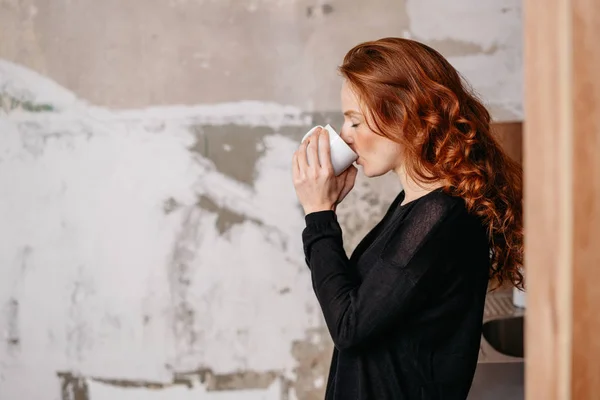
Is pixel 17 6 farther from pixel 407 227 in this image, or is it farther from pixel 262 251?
pixel 407 227

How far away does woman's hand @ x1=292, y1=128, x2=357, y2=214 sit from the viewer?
1.13 metres

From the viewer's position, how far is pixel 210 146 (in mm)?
2004

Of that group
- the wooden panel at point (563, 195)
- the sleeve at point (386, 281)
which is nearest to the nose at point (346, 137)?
the sleeve at point (386, 281)

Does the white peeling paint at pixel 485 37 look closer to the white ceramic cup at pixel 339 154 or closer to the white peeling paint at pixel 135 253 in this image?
the white peeling paint at pixel 135 253

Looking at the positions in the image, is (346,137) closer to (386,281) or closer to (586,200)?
(386,281)

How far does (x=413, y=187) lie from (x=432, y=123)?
125mm

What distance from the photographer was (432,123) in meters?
1.05

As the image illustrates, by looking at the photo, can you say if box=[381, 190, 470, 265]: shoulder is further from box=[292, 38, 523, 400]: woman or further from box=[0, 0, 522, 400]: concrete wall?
box=[0, 0, 522, 400]: concrete wall

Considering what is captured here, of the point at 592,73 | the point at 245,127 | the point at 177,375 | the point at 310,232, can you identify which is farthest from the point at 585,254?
the point at 177,375

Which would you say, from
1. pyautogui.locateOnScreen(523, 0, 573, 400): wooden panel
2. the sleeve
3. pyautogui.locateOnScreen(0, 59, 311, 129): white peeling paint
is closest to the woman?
the sleeve

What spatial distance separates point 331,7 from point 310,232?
3.59ft

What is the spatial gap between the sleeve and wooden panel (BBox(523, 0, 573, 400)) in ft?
1.24

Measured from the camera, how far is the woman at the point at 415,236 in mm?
963

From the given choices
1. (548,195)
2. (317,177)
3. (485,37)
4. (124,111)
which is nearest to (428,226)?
(317,177)
